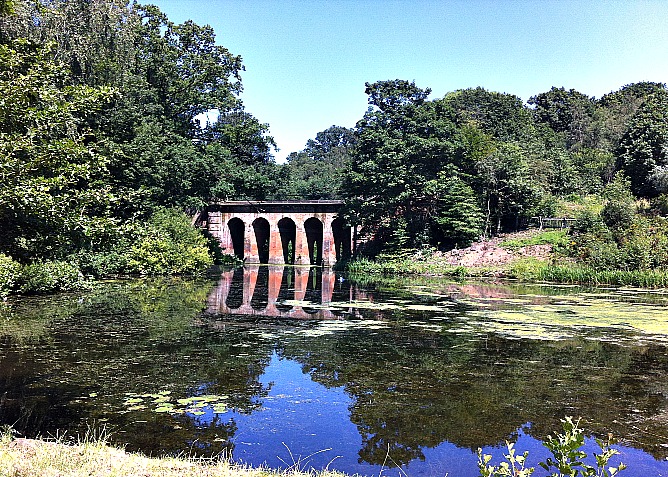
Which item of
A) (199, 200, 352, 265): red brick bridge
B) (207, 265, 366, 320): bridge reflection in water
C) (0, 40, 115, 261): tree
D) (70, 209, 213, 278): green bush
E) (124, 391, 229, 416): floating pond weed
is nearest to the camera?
(124, 391, 229, 416): floating pond weed

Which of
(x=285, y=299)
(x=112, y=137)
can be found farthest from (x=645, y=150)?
(x=112, y=137)

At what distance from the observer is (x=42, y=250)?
Answer: 27.3 feet

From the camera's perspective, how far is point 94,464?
12.1 feet

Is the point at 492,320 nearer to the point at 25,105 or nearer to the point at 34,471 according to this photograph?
the point at 25,105

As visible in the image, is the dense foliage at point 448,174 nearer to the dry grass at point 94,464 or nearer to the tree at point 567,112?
the tree at point 567,112

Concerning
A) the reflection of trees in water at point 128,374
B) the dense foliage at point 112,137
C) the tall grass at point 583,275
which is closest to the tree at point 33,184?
the dense foliage at point 112,137

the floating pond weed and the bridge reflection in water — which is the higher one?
the bridge reflection in water

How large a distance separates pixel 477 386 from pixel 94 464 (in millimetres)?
4646

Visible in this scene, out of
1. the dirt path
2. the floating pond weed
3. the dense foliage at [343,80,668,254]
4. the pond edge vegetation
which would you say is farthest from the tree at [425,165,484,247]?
the pond edge vegetation

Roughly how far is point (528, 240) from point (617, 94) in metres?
54.2

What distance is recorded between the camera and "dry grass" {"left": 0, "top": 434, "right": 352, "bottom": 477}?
138 inches

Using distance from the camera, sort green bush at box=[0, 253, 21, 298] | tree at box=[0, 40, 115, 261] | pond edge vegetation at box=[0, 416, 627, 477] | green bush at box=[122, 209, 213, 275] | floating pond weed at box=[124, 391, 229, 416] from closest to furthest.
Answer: pond edge vegetation at box=[0, 416, 627, 477] → floating pond weed at box=[124, 391, 229, 416] → tree at box=[0, 40, 115, 261] → green bush at box=[0, 253, 21, 298] → green bush at box=[122, 209, 213, 275]

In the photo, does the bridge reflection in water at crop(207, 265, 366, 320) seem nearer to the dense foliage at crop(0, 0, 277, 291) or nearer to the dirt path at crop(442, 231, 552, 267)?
the dense foliage at crop(0, 0, 277, 291)

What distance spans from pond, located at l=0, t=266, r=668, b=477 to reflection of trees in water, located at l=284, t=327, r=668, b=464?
1.0 inches
